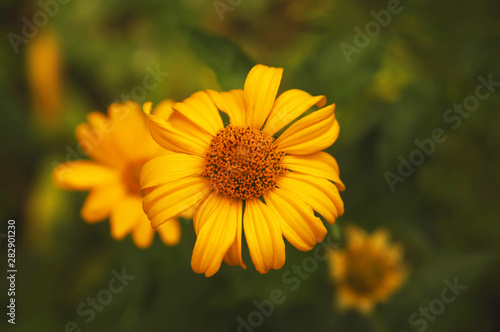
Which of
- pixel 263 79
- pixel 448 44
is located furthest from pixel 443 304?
pixel 263 79

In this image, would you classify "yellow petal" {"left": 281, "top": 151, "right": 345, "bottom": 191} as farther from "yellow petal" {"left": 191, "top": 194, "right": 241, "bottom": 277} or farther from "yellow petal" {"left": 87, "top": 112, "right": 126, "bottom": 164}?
"yellow petal" {"left": 87, "top": 112, "right": 126, "bottom": 164}

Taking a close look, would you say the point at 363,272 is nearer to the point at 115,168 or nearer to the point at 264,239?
the point at 264,239

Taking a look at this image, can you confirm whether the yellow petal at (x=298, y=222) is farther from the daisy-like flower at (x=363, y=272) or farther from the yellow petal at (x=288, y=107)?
the daisy-like flower at (x=363, y=272)

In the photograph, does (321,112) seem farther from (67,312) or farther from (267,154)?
(67,312)

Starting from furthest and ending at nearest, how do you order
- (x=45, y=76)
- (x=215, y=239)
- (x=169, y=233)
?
1. (x=45, y=76)
2. (x=169, y=233)
3. (x=215, y=239)

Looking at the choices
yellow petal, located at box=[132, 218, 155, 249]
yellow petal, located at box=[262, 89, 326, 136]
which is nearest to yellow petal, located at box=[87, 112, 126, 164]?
yellow petal, located at box=[132, 218, 155, 249]

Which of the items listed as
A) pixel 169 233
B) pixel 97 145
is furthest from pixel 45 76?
pixel 169 233
